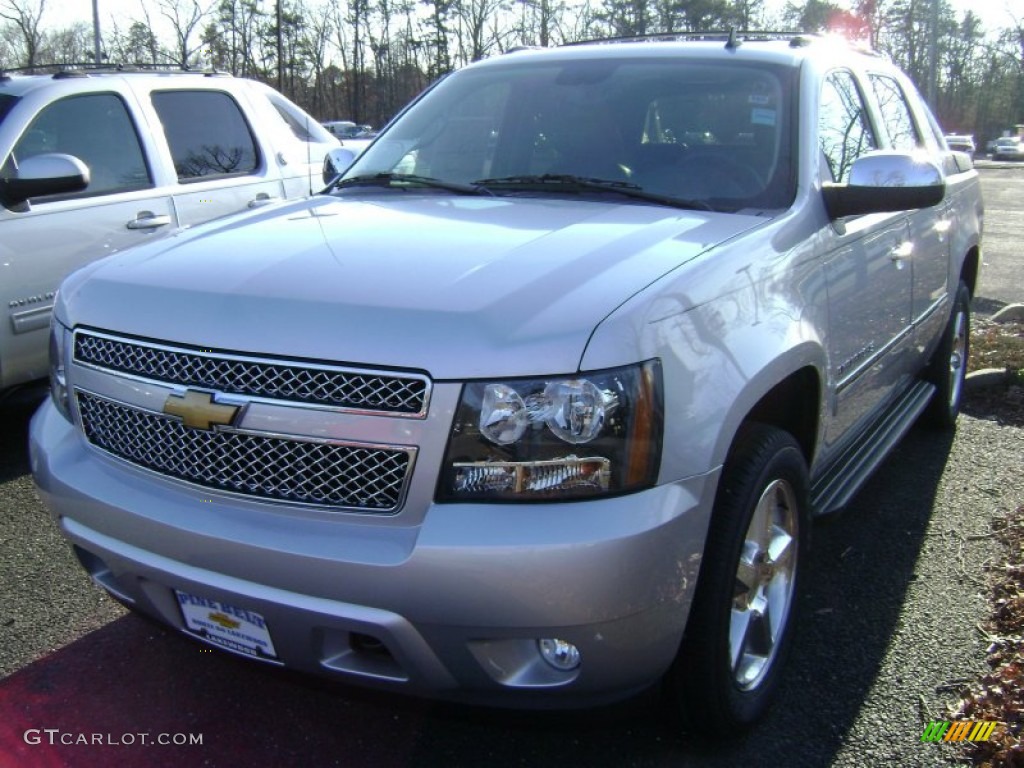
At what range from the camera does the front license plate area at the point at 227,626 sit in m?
2.23

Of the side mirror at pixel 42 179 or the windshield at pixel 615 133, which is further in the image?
the side mirror at pixel 42 179

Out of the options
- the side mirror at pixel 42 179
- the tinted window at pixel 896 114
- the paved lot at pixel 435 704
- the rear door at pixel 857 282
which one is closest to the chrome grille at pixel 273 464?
the paved lot at pixel 435 704

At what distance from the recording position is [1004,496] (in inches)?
171

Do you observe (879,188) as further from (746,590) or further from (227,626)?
(227,626)

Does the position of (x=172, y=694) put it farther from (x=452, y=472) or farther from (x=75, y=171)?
(x=75, y=171)

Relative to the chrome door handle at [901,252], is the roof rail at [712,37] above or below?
above

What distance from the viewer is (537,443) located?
2.07 meters

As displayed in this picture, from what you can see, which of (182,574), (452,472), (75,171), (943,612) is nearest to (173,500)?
(182,574)

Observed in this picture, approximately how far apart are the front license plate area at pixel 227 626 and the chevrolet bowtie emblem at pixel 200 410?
40 centimetres

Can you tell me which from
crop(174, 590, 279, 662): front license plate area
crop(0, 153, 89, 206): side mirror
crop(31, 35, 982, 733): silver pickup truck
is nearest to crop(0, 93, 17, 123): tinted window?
crop(0, 153, 89, 206): side mirror

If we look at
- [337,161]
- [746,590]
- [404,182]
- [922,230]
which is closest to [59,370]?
[404,182]

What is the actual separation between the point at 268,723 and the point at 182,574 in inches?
27.0

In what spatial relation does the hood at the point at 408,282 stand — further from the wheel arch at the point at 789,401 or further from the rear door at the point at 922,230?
the rear door at the point at 922,230

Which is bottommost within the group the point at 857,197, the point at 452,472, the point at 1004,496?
the point at 1004,496
